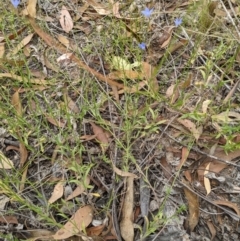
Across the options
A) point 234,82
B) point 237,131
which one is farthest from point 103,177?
point 234,82

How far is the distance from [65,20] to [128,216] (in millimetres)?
1031

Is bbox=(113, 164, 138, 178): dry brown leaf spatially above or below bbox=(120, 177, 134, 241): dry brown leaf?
above

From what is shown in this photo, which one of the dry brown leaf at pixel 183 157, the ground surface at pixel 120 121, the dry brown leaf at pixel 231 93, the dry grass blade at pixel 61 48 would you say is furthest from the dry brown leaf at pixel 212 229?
the dry grass blade at pixel 61 48

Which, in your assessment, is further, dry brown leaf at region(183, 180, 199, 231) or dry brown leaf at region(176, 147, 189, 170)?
dry brown leaf at region(176, 147, 189, 170)

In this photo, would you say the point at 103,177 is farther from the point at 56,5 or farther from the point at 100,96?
the point at 56,5

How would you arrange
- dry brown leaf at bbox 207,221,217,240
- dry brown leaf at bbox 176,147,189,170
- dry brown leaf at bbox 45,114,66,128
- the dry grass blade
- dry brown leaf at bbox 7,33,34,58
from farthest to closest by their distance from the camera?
dry brown leaf at bbox 7,33,34,58, the dry grass blade, dry brown leaf at bbox 45,114,66,128, dry brown leaf at bbox 176,147,189,170, dry brown leaf at bbox 207,221,217,240

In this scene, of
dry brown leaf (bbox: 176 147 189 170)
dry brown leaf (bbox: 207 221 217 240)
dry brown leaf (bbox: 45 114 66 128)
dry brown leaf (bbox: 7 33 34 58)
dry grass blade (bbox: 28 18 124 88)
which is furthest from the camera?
dry brown leaf (bbox: 7 33 34 58)

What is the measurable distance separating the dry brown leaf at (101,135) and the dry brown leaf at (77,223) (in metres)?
0.24

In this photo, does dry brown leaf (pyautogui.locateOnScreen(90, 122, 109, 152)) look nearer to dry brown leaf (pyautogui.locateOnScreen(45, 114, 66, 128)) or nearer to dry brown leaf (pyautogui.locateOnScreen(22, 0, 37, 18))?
dry brown leaf (pyautogui.locateOnScreen(45, 114, 66, 128))

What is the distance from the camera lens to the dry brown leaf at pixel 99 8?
201 centimetres

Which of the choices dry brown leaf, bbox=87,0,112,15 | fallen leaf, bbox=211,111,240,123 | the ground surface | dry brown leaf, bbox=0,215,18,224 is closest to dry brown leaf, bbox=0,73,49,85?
the ground surface

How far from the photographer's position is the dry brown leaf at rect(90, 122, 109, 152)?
1.59 meters

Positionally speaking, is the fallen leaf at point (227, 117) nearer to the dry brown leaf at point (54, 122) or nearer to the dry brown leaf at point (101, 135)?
the dry brown leaf at point (101, 135)

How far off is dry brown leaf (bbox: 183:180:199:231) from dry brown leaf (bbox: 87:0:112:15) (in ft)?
3.17
